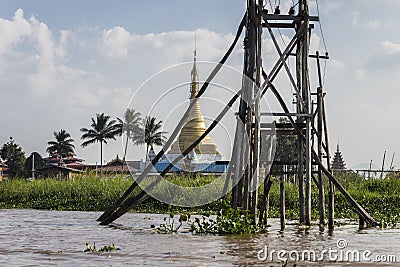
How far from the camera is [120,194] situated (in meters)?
24.1

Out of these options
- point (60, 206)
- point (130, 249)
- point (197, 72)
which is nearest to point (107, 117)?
point (60, 206)

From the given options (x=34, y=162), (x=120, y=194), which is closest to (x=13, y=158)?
(x=34, y=162)

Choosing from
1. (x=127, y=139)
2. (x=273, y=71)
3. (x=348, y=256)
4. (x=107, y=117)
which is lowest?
(x=348, y=256)

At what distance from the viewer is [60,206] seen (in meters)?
24.7

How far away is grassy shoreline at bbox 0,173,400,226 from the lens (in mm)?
21203

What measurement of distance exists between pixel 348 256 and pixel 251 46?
609cm

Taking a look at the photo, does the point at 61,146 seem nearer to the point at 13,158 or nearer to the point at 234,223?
the point at 13,158

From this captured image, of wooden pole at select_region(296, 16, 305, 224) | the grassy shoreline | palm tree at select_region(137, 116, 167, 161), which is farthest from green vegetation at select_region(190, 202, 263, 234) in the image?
the grassy shoreline

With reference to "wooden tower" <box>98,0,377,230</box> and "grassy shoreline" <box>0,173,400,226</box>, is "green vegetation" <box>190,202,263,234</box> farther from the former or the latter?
"grassy shoreline" <box>0,173,400,226</box>

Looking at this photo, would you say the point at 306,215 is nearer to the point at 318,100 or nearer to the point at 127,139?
the point at 318,100

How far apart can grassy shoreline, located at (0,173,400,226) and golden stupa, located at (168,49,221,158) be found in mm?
1217

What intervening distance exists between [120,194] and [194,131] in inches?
191

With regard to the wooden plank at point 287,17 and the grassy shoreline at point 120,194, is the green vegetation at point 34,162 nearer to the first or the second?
the grassy shoreline at point 120,194

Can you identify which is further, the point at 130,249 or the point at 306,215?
the point at 306,215
